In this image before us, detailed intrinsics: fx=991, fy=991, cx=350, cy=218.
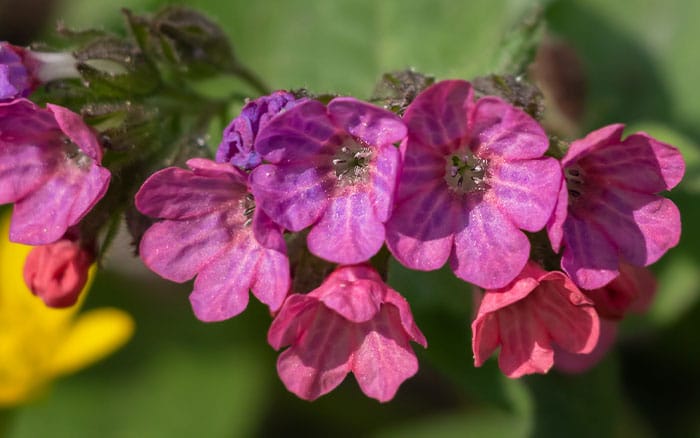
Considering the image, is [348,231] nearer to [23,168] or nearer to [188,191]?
[188,191]

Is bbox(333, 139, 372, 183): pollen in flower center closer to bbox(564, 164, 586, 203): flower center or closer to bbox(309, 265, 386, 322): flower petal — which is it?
bbox(309, 265, 386, 322): flower petal

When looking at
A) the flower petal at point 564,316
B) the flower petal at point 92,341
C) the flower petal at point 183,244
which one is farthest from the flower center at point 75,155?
the flower petal at point 92,341

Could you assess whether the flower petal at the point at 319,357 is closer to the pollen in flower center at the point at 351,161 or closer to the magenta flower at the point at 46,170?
the pollen in flower center at the point at 351,161

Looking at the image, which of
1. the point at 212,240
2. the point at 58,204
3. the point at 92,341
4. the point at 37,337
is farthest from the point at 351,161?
the point at 37,337

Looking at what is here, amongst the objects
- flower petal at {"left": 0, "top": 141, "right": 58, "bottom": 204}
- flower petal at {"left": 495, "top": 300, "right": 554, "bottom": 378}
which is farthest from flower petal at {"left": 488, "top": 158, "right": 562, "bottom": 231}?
flower petal at {"left": 0, "top": 141, "right": 58, "bottom": 204}

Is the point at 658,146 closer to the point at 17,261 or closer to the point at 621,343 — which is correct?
the point at 621,343

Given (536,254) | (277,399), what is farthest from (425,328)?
(277,399)
